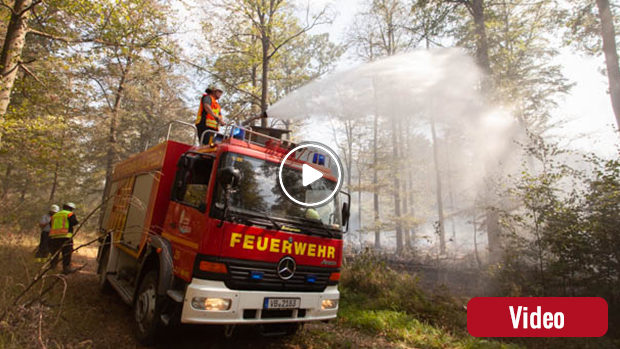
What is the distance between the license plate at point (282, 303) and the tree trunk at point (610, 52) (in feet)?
37.5

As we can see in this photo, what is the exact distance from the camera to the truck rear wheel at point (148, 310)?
3.98m

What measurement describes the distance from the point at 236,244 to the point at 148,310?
1.84m

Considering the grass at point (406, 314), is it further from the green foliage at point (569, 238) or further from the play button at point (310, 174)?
the play button at point (310, 174)

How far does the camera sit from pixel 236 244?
146 inches

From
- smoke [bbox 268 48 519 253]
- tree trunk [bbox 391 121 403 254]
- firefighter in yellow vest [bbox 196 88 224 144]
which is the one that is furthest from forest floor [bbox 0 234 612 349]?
tree trunk [bbox 391 121 403 254]

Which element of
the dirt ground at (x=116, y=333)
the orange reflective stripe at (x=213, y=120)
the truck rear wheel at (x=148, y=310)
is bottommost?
the dirt ground at (x=116, y=333)

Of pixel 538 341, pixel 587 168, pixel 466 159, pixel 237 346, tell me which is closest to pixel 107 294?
pixel 237 346

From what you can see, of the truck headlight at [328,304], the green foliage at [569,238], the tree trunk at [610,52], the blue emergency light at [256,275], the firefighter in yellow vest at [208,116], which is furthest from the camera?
the tree trunk at [610,52]

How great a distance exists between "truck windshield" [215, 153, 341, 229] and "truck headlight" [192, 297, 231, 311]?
106 centimetres

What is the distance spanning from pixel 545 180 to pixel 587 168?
1587 mm

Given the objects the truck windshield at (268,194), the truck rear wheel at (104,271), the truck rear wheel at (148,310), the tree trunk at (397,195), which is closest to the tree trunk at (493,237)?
the truck windshield at (268,194)

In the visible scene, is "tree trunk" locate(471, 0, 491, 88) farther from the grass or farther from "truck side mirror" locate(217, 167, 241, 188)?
"truck side mirror" locate(217, 167, 241, 188)

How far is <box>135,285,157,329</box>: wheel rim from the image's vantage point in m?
4.25

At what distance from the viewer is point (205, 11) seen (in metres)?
11.6
